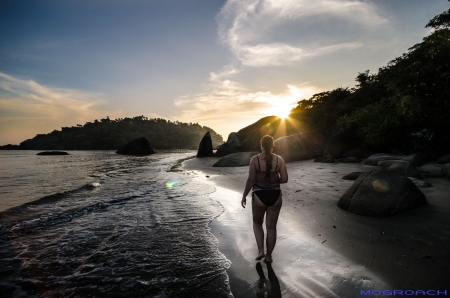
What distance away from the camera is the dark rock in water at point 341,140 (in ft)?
49.6

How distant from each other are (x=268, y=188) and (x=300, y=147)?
14813mm

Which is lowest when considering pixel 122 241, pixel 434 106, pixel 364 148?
pixel 122 241

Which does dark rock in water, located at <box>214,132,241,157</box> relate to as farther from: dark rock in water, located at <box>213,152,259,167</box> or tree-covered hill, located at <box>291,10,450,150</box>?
tree-covered hill, located at <box>291,10,450,150</box>

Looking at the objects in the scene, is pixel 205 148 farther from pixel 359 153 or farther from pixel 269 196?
pixel 269 196

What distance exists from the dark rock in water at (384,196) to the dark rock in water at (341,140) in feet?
34.1

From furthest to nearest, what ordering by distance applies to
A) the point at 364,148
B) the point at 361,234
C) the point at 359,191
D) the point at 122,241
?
the point at 364,148 → the point at 359,191 → the point at 122,241 → the point at 361,234

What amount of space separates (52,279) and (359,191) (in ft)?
21.9

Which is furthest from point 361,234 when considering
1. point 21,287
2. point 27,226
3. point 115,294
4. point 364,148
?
point 364,148

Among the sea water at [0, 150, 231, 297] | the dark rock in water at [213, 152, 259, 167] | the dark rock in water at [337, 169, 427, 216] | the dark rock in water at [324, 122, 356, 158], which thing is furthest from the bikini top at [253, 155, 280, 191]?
A: the dark rock in water at [213, 152, 259, 167]

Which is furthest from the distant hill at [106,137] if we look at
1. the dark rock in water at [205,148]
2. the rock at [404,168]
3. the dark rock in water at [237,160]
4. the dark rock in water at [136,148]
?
the rock at [404,168]

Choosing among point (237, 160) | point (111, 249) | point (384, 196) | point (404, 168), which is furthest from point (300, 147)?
point (111, 249)

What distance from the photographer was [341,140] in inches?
602

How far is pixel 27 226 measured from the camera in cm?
562

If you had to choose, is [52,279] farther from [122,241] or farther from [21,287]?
[122,241]
